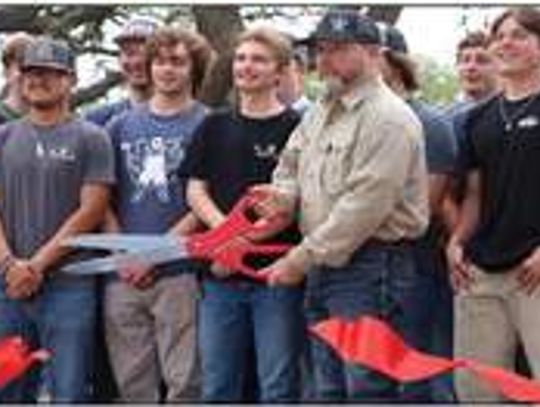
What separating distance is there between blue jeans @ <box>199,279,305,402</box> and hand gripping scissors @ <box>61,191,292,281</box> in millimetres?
118

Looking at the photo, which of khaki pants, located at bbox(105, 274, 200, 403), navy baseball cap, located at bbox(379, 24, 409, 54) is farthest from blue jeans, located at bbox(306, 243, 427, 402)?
navy baseball cap, located at bbox(379, 24, 409, 54)

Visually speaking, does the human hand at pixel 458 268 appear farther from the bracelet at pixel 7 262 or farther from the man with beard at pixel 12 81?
the man with beard at pixel 12 81

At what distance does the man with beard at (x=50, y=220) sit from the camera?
6.03 m

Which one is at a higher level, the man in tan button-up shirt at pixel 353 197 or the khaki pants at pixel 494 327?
the man in tan button-up shirt at pixel 353 197

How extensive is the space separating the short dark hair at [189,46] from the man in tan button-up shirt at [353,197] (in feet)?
2.62

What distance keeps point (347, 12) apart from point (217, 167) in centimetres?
82

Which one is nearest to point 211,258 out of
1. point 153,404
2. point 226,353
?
point 226,353

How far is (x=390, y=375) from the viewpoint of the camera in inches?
208

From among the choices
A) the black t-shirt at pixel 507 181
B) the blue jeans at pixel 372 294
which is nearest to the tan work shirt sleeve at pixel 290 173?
the blue jeans at pixel 372 294

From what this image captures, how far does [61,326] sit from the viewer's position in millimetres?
6027

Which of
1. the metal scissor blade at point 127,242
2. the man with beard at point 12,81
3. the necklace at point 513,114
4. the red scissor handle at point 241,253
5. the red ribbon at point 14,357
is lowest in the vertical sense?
the red ribbon at point 14,357

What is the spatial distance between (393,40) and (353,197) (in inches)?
43.0

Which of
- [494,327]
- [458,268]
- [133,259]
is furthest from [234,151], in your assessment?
[494,327]

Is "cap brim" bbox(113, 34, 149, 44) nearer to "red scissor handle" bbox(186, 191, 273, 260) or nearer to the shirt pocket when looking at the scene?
"red scissor handle" bbox(186, 191, 273, 260)
